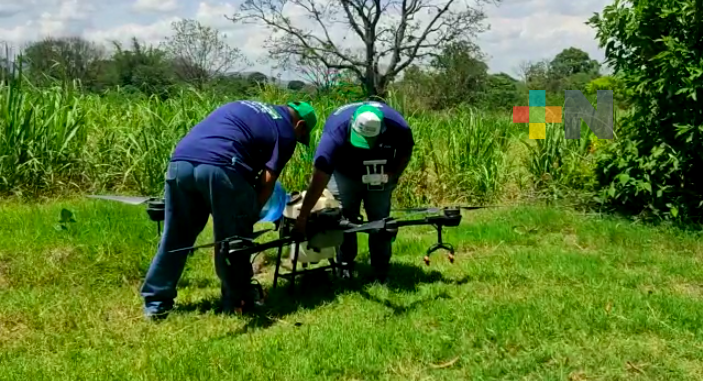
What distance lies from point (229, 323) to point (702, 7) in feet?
19.6

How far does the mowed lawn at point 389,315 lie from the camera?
406cm

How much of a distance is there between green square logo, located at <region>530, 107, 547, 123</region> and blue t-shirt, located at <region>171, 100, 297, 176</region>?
18.7ft

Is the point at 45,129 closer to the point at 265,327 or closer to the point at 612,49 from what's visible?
the point at 265,327

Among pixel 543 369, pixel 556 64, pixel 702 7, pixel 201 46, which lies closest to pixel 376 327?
Result: pixel 543 369

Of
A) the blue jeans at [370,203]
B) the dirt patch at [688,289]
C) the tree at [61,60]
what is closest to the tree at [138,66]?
the tree at [61,60]

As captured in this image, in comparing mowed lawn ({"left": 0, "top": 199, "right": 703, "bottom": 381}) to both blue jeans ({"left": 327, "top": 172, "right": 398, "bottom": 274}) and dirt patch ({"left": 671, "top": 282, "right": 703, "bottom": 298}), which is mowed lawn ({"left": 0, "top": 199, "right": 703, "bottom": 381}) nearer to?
dirt patch ({"left": 671, "top": 282, "right": 703, "bottom": 298})

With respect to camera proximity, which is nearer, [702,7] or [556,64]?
[702,7]

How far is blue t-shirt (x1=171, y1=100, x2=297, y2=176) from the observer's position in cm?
478

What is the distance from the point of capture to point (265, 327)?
16.1 feet

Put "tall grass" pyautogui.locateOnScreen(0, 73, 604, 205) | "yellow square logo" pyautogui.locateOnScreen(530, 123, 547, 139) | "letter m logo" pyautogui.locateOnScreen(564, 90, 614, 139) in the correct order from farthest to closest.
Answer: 1. "yellow square logo" pyautogui.locateOnScreen(530, 123, 547, 139)
2. "letter m logo" pyautogui.locateOnScreen(564, 90, 614, 139)
3. "tall grass" pyautogui.locateOnScreen(0, 73, 604, 205)

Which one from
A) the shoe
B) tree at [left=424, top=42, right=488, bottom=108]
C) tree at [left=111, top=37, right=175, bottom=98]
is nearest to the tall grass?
tree at [left=111, top=37, right=175, bottom=98]

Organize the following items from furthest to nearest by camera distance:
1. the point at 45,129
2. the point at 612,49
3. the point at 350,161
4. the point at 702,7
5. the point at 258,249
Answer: the point at 45,129 < the point at 612,49 < the point at 702,7 < the point at 350,161 < the point at 258,249

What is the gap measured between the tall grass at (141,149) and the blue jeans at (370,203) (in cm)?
348

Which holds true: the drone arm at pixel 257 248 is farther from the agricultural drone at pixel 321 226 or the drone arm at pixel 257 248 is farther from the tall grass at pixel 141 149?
the tall grass at pixel 141 149
